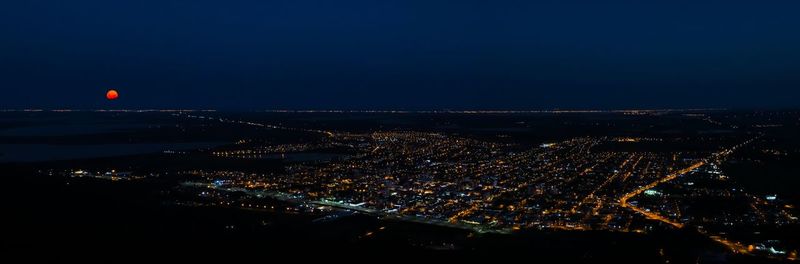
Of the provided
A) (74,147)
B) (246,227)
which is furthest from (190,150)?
(246,227)

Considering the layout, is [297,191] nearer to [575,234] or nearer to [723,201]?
[575,234]

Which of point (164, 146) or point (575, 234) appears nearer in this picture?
point (575, 234)

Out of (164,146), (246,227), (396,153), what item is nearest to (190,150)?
(164,146)

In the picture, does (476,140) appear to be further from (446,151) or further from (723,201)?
(723,201)

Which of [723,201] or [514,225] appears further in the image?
[723,201]

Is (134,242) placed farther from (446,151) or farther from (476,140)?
(476,140)

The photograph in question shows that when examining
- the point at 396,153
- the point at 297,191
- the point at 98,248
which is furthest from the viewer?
the point at 396,153

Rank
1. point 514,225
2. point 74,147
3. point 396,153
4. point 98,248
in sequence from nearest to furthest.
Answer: point 98,248 < point 514,225 < point 396,153 < point 74,147

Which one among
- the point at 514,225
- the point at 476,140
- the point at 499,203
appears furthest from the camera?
the point at 476,140

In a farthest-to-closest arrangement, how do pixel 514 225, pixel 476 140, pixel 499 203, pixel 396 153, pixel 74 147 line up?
pixel 476 140 < pixel 74 147 < pixel 396 153 < pixel 499 203 < pixel 514 225
